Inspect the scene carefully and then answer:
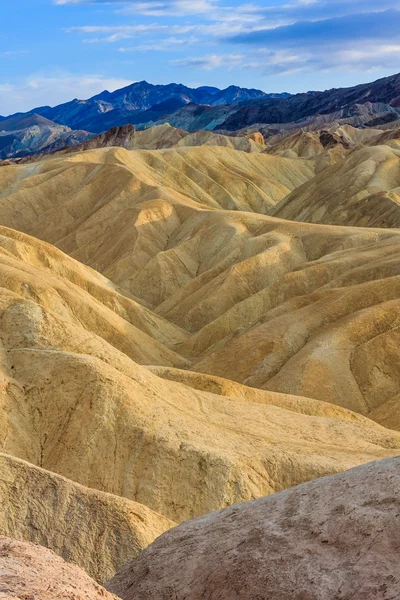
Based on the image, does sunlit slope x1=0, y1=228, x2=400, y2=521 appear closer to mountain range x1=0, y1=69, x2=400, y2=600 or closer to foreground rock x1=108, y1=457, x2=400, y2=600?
mountain range x1=0, y1=69, x2=400, y2=600

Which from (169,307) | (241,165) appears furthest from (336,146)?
(169,307)

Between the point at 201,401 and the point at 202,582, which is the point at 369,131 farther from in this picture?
the point at 202,582

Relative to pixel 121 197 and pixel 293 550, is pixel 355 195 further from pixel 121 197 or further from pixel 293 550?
pixel 293 550

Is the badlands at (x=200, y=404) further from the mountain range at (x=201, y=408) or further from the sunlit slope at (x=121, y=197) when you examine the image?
the sunlit slope at (x=121, y=197)

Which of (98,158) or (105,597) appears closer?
(105,597)

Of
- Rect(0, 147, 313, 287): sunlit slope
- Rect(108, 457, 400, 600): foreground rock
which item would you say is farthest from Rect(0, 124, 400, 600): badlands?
Rect(0, 147, 313, 287): sunlit slope

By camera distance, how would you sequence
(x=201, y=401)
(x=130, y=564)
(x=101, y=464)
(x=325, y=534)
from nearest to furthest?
1. (x=325, y=534)
2. (x=130, y=564)
3. (x=101, y=464)
4. (x=201, y=401)

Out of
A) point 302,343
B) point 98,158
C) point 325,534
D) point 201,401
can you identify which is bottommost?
point 302,343

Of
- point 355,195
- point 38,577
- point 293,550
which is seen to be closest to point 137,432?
point 293,550
